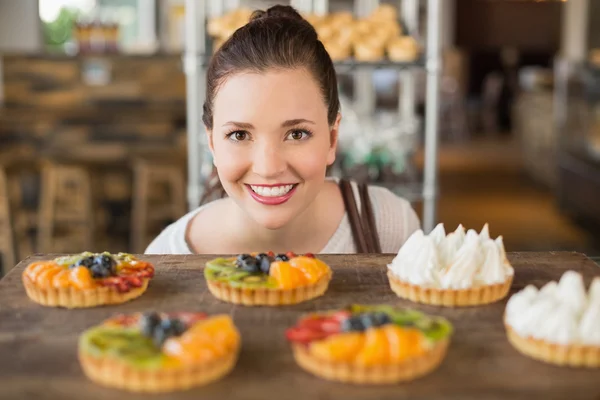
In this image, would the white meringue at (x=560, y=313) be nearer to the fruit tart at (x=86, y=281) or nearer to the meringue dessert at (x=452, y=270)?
the meringue dessert at (x=452, y=270)

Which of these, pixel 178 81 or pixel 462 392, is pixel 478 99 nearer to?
pixel 178 81

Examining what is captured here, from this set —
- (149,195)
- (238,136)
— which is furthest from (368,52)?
(149,195)

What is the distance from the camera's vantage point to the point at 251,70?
1680mm

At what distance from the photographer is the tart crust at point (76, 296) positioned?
4.30ft

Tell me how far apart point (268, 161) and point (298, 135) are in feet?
0.31

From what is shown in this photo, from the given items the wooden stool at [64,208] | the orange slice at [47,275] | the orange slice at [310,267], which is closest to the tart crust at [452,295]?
the orange slice at [310,267]

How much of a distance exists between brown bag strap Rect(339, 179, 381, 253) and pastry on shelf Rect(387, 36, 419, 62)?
152 centimetres

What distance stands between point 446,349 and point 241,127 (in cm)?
68

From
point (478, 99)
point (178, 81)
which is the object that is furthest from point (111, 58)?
point (478, 99)

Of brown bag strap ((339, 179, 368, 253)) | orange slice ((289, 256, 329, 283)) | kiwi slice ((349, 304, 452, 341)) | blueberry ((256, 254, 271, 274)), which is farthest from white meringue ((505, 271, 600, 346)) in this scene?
brown bag strap ((339, 179, 368, 253))

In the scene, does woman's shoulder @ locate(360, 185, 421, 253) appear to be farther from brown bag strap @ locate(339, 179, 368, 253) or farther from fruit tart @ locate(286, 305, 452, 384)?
fruit tart @ locate(286, 305, 452, 384)

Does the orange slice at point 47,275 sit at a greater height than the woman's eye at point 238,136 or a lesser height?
lesser

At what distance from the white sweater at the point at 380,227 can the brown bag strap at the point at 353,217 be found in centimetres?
1

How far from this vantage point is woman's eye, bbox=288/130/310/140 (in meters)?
1.63
